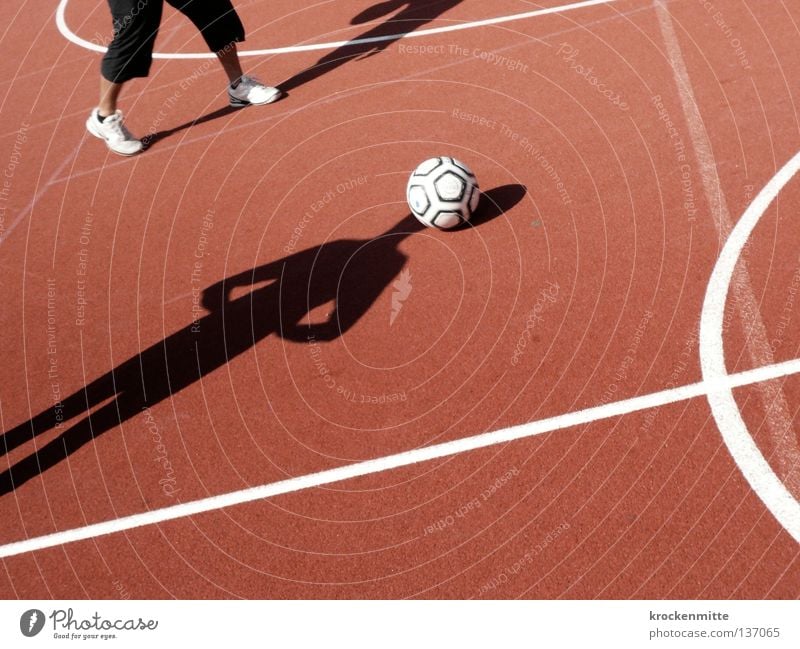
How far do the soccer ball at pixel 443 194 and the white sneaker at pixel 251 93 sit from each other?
265cm

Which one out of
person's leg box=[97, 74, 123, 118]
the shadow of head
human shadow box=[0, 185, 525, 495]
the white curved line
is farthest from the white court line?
the white curved line

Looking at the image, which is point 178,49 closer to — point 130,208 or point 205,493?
point 130,208

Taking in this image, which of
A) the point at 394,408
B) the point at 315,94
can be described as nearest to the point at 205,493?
the point at 394,408

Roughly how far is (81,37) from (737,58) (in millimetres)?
8083

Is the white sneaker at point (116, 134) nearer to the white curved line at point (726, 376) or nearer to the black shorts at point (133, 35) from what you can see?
the black shorts at point (133, 35)

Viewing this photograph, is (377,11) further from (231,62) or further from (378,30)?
(231,62)

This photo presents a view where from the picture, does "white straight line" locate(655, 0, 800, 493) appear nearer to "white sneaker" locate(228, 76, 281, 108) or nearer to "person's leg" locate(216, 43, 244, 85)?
"white sneaker" locate(228, 76, 281, 108)

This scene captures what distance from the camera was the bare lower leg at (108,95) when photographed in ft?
25.8

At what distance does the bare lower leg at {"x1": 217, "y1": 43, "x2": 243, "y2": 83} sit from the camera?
8.09 meters

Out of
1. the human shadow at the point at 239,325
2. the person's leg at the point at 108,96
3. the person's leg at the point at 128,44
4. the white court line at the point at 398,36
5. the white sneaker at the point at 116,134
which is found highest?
the person's leg at the point at 128,44

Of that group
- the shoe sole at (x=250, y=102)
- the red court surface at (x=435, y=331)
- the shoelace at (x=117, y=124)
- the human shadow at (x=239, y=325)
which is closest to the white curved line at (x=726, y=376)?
the red court surface at (x=435, y=331)

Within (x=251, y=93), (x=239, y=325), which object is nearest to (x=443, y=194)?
(x=239, y=325)

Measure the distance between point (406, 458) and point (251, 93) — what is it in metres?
4.81

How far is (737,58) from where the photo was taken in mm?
7074
